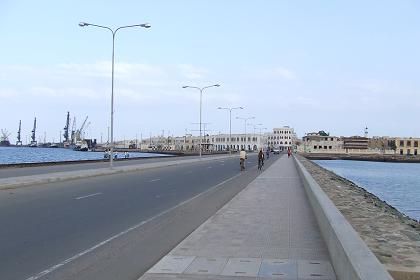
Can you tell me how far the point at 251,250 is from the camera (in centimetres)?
935

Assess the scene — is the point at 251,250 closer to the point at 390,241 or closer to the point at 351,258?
the point at 390,241

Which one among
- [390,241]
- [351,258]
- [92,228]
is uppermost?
[351,258]

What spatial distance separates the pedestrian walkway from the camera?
7.69 metres

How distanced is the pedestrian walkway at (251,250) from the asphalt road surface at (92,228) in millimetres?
517

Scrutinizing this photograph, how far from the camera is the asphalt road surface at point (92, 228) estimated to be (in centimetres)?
819

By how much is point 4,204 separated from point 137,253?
865cm

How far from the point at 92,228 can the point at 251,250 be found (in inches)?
168

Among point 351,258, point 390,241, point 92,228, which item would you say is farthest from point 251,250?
point 92,228

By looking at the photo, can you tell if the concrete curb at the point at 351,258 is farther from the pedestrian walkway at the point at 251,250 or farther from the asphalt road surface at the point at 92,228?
the asphalt road surface at the point at 92,228

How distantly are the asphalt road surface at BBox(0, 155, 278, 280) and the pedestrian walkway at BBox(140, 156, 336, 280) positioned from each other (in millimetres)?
517

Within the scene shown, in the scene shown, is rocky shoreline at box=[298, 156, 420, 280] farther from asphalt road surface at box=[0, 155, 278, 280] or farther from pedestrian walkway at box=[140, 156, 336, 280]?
asphalt road surface at box=[0, 155, 278, 280]

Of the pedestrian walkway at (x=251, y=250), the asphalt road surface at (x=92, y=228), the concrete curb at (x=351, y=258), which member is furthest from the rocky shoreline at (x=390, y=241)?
the asphalt road surface at (x=92, y=228)

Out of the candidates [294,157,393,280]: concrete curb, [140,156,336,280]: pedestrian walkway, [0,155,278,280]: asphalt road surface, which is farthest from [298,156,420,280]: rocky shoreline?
[0,155,278,280]: asphalt road surface

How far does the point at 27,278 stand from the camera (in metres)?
7.37
